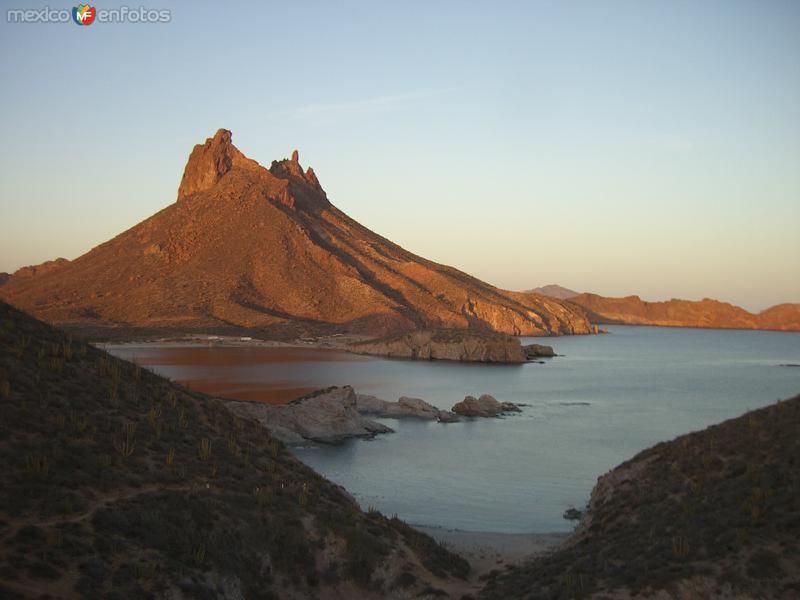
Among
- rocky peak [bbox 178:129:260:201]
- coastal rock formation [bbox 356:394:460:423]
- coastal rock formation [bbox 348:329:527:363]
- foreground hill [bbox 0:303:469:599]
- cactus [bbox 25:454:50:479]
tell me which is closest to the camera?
foreground hill [bbox 0:303:469:599]

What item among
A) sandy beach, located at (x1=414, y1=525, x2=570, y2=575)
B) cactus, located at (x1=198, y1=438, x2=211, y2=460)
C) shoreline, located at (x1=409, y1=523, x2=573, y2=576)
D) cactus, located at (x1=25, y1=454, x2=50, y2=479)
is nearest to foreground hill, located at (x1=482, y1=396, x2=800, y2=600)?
shoreline, located at (x1=409, y1=523, x2=573, y2=576)

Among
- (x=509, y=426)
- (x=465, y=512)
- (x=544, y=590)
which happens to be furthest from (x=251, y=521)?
(x=509, y=426)

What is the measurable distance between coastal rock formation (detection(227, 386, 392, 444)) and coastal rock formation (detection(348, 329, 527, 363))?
186ft

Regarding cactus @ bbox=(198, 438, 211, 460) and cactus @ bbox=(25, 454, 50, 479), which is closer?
cactus @ bbox=(25, 454, 50, 479)

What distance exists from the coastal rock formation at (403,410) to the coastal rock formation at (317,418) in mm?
4916

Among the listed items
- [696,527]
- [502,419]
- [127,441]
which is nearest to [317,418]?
[502,419]

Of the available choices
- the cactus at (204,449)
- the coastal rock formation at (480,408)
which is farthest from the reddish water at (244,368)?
the cactus at (204,449)

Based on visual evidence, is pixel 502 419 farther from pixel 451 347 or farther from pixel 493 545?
pixel 451 347

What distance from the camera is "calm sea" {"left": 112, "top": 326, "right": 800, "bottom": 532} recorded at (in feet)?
91.1

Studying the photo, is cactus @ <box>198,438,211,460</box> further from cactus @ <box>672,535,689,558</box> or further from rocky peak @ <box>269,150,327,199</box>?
rocky peak @ <box>269,150,327,199</box>

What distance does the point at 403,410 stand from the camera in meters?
47.3

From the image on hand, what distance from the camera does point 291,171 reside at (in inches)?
6909

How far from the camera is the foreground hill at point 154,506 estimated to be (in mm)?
11773

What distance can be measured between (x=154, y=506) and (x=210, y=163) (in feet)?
490
